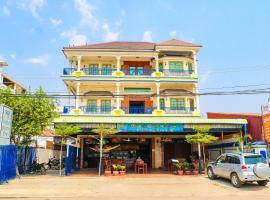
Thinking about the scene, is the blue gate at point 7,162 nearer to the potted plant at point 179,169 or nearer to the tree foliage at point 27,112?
the tree foliage at point 27,112

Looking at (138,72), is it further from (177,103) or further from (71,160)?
(71,160)

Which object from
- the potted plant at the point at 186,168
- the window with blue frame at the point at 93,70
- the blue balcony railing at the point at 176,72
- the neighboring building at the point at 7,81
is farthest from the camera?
the neighboring building at the point at 7,81

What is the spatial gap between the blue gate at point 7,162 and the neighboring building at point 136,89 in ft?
26.3

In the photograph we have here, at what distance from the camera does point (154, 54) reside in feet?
86.9

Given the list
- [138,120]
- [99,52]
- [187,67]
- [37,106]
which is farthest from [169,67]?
[37,106]

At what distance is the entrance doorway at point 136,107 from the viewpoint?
84.5 feet

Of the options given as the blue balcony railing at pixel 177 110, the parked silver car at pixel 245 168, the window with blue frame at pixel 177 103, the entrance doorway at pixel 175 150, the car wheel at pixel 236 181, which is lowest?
the car wheel at pixel 236 181

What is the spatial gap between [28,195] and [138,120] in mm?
10701

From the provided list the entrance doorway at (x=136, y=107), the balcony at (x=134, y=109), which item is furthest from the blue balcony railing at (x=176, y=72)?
the entrance doorway at (x=136, y=107)

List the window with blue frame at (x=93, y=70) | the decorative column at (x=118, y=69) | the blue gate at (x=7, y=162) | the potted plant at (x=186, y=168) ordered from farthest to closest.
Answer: the window with blue frame at (x=93, y=70)
the decorative column at (x=118, y=69)
the potted plant at (x=186, y=168)
the blue gate at (x=7, y=162)

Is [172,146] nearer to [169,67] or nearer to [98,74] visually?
[169,67]

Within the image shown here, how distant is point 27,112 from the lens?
1845 cm

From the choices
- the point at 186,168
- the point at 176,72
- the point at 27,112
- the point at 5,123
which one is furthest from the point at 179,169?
the point at 5,123

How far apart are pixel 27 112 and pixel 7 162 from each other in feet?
12.1
